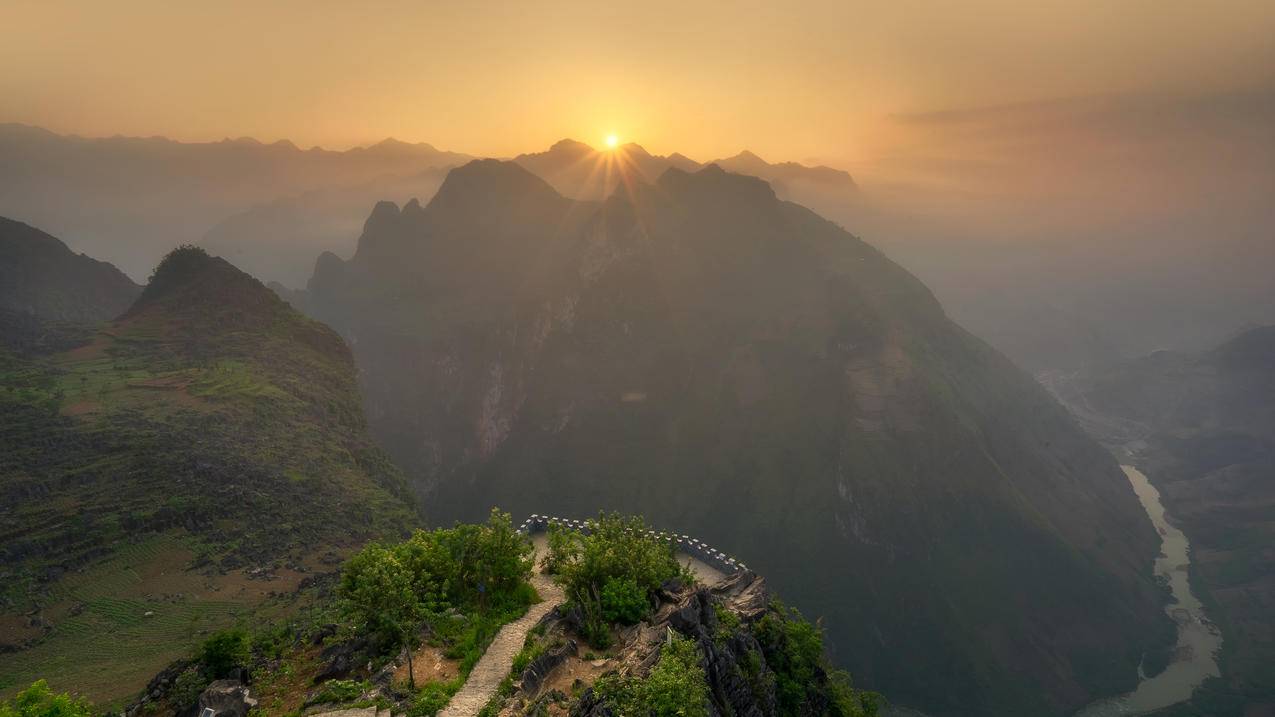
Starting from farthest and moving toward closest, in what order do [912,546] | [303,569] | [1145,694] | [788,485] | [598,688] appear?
[788,485] < [912,546] < [1145,694] < [303,569] < [598,688]

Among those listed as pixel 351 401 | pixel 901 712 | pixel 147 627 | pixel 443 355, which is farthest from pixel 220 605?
pixel 443 355

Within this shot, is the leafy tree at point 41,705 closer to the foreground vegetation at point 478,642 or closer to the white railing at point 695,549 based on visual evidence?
the foreground vegetation at point 478,642

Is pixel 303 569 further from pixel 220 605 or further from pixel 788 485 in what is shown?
pixel 788 485

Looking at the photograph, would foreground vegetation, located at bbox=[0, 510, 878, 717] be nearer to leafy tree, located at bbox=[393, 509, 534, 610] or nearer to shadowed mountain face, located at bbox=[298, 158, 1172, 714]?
leafy tree, located at bbox=[393, 509, 534, 610]

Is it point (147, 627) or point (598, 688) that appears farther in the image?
point (147, 627)

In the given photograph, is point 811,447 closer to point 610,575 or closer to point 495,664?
point 610,575
